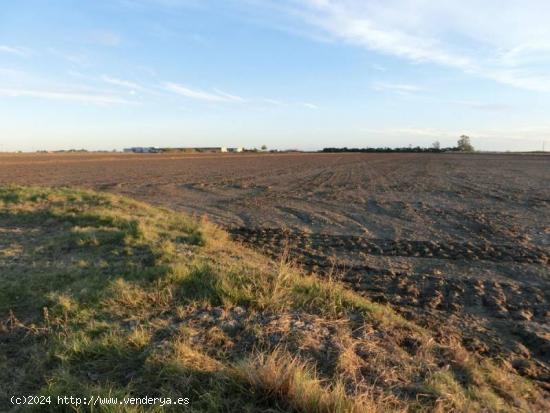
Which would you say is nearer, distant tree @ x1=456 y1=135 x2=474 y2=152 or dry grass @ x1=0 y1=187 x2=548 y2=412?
dry grass @ x1=0 y1=187 x2=548 y2=412

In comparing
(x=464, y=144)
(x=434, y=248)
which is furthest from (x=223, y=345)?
(x=464, y=144)

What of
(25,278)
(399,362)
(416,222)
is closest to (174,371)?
(399,362)

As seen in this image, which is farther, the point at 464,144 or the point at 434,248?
the point at 464,144

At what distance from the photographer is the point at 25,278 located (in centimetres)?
701

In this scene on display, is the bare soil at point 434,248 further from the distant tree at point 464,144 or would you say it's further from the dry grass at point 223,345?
the distant tree at point 464,144

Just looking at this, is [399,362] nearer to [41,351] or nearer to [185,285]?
[185,285]

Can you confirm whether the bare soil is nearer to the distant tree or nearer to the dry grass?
the dry grass

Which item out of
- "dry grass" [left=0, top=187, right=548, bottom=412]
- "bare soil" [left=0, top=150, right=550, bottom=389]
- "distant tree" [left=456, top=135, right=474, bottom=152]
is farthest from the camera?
"distant tree" [left=456, top=135, right=474, bottom=152]

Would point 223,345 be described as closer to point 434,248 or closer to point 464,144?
point 434,248

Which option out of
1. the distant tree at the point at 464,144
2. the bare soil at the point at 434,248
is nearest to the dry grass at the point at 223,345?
the bare soil at the point at 434,248

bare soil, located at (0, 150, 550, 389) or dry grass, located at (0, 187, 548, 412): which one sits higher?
dry grass, located at (0, 187, 548, 412)

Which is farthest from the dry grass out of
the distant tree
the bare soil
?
the distant tree

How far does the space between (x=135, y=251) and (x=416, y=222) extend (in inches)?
327

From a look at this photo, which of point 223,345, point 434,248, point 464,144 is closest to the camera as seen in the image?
point 223,345
